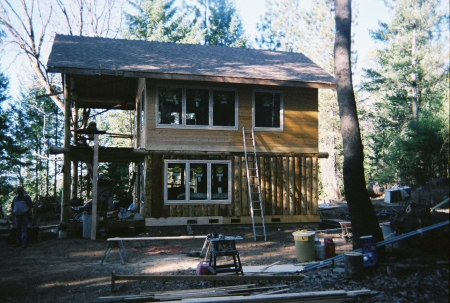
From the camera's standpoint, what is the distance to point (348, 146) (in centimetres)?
854

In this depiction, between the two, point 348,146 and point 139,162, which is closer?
point 348,146

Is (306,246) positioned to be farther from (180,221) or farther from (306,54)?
(306,54)

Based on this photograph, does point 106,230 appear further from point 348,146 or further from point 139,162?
point 348,146

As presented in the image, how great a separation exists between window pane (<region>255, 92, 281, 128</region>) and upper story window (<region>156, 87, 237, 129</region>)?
96 centimetres

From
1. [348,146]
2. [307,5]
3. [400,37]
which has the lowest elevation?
[348,146]

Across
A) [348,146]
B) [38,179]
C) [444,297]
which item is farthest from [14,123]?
[444,297]

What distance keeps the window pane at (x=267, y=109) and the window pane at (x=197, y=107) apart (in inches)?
79.9

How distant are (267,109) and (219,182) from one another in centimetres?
350

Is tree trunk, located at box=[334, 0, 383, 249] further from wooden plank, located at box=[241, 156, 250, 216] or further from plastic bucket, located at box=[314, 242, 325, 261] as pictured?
wooden plank, located at box=[241, 156, 250, 216]

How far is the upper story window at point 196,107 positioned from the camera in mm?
14805


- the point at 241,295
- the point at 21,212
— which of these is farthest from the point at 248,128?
the point at 241,295

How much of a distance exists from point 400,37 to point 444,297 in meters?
29.0

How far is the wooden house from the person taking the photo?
47.1 ft

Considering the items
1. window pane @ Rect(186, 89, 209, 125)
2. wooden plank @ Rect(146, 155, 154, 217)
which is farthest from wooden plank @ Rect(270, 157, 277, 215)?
wooden plank @ Rect(146, 155, 154, 217)
